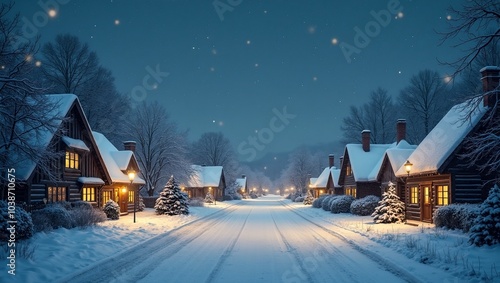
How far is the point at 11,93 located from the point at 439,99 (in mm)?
52753

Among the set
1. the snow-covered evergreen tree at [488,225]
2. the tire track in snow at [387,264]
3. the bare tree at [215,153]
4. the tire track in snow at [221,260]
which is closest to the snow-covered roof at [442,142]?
the snow-covered evergreen tree at [488,225]

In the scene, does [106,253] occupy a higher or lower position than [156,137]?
lower

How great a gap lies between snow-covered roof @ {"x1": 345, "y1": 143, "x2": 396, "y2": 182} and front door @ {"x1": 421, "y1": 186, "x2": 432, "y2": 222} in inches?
402

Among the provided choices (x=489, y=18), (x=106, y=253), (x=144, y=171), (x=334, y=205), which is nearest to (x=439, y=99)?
(x=334, y=205)

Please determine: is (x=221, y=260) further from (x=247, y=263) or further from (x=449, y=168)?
(x=449, y=168)

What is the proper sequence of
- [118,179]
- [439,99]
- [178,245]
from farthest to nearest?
[439,99] < [118,179] < [178,245]

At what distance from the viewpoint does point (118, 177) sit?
3188 centimetres

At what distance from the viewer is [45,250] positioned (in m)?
13.3

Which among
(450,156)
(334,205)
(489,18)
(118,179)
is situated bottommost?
(334,205)

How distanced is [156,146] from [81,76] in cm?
1138

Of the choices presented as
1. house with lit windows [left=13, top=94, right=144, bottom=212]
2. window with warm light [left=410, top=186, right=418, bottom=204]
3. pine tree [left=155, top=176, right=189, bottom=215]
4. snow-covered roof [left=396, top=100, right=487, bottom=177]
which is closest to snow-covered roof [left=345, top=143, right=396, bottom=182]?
window with warm light [left=410, top=186, right=418, bottom=204]

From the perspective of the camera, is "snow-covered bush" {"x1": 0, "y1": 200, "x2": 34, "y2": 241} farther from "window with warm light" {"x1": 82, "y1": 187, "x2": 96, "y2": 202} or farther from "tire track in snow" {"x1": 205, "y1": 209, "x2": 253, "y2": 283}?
"window with warm light" {"x1": 82, "y1": 187, "x2": 96, "y2": 202}

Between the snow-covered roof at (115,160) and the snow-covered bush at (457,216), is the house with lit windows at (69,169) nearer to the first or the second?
the snow-covered roof at (115,160)

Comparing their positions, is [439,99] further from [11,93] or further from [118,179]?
[11,93]
